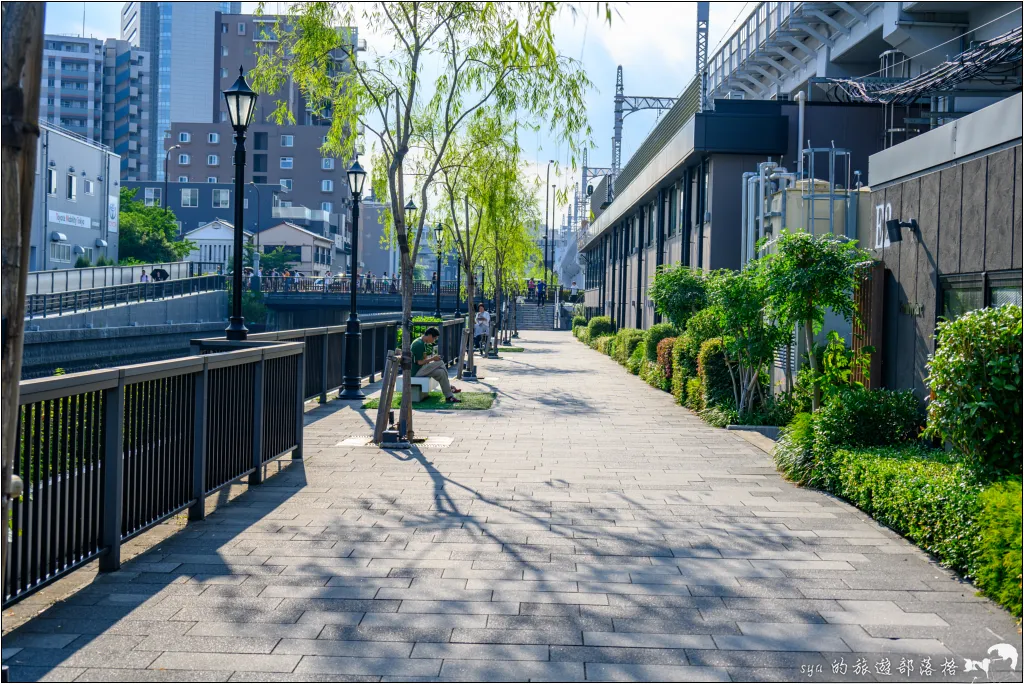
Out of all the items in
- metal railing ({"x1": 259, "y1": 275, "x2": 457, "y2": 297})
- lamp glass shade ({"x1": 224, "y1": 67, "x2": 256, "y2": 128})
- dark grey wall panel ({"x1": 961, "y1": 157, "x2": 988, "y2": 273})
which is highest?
lamp glass shade ({"x1": 224, "y1": 67, "x2": 256, "y2": 128})

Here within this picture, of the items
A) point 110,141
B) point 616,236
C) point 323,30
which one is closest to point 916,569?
point 323,30

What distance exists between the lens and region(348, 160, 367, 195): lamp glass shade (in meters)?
17.3

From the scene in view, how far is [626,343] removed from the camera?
29.2 metres

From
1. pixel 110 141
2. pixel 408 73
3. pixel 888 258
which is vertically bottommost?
pixel 888 258

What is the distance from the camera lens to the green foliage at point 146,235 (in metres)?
74.1

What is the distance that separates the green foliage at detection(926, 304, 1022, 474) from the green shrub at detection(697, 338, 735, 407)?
8616mm

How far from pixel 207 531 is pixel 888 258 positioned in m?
8.13

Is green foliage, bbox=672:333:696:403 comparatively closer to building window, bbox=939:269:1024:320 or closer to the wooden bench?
the wooden bench

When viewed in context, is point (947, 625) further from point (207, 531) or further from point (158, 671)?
point (207, 531)

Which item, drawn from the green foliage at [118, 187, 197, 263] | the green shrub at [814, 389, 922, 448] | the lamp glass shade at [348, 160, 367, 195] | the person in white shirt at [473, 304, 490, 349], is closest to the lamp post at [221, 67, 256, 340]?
the lamp glass shade at [348, 160, 367, 195]

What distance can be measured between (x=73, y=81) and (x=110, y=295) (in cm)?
10239

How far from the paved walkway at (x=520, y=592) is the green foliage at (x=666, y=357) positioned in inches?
411

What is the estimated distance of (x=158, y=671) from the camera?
433 cm

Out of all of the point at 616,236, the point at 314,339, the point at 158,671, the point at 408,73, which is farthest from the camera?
the point at 616,236
